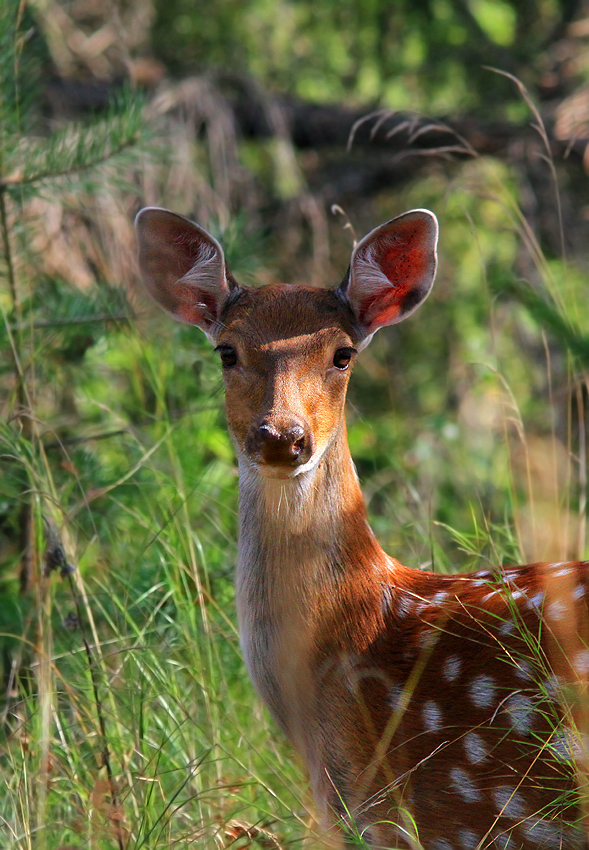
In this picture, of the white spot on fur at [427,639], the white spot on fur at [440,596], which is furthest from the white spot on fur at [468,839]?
the white spot on fur at [440,596]

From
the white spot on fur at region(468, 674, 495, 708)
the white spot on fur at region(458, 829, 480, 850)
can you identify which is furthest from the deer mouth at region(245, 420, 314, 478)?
the white spot on fur at region(458, 829, 480, 850)

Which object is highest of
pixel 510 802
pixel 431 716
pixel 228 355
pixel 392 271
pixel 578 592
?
pixel 392 271

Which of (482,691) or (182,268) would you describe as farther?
(182,268)

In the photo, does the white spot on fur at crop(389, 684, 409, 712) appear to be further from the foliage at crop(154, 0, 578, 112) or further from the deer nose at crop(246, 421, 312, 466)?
the foliage at crop(154, 0, 578, 112)

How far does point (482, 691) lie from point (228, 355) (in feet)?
3.25

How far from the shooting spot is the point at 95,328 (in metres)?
3.69

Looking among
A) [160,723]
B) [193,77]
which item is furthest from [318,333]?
[193,77]

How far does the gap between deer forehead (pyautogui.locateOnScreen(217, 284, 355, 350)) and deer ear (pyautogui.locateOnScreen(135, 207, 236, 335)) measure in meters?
0.12

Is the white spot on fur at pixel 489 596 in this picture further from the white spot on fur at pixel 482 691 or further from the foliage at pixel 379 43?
the foliage at pixel 379 43

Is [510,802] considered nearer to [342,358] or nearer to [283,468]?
[283,468]

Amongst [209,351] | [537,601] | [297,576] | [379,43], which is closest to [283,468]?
[297,576]

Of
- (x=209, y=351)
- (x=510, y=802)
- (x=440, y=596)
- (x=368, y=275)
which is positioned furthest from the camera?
(x=209, y=351)

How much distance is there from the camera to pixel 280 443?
229 centimetres

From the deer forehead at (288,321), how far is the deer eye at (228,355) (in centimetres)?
2
